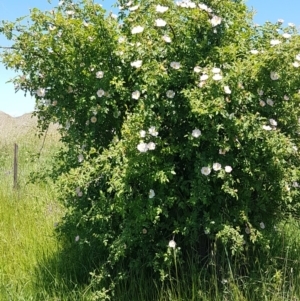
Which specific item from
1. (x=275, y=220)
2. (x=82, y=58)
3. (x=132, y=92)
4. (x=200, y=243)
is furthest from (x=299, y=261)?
(x=82, y=58)

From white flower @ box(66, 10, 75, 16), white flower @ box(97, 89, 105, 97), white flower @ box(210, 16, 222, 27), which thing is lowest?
white flower @ box(97, 89, 105, 97)

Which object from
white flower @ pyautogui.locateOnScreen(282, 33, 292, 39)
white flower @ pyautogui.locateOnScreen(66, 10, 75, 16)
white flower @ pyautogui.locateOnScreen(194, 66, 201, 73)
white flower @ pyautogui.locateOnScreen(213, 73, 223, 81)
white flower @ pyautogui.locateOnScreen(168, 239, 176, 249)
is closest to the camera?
white flower @ pyautogui.locateOnScreen(213, 73, 223, 81)

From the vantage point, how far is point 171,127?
288 cm

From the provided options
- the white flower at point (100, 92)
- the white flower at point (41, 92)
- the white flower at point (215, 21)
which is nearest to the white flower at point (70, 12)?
the white flower at point (41, 92)

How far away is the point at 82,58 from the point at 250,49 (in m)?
1.16

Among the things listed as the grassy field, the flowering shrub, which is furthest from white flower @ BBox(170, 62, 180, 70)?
the grassy field

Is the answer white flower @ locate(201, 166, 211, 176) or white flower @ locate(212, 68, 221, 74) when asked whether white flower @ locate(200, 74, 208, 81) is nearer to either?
white flower @ locate(212, 68, 221, 74)

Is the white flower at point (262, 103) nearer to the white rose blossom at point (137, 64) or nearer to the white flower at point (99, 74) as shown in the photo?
the white rose blossom at point (137, 64)

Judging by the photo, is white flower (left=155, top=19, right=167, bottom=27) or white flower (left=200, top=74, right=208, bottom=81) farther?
white flower (left=155, top=19, right=167, bottom=27)

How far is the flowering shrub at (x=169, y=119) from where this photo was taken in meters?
2.67

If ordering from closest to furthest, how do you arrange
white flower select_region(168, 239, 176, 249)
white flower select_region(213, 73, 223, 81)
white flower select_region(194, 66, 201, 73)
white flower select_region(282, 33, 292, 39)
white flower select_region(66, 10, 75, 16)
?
white flower select_region(213, 73, 223, 81) < white flower select_region(194, 66, 201, 73) < white flower select_region(168, 239, 176, 249) < white flower select_region(282, 33, 292, 39) < white flower select_region(66, 10, 75, 16)

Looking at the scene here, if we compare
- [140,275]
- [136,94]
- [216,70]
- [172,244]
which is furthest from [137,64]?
[140,275]

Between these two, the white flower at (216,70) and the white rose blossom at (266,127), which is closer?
the white flower at (216,70)

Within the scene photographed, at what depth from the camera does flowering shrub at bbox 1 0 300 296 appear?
2670mm
